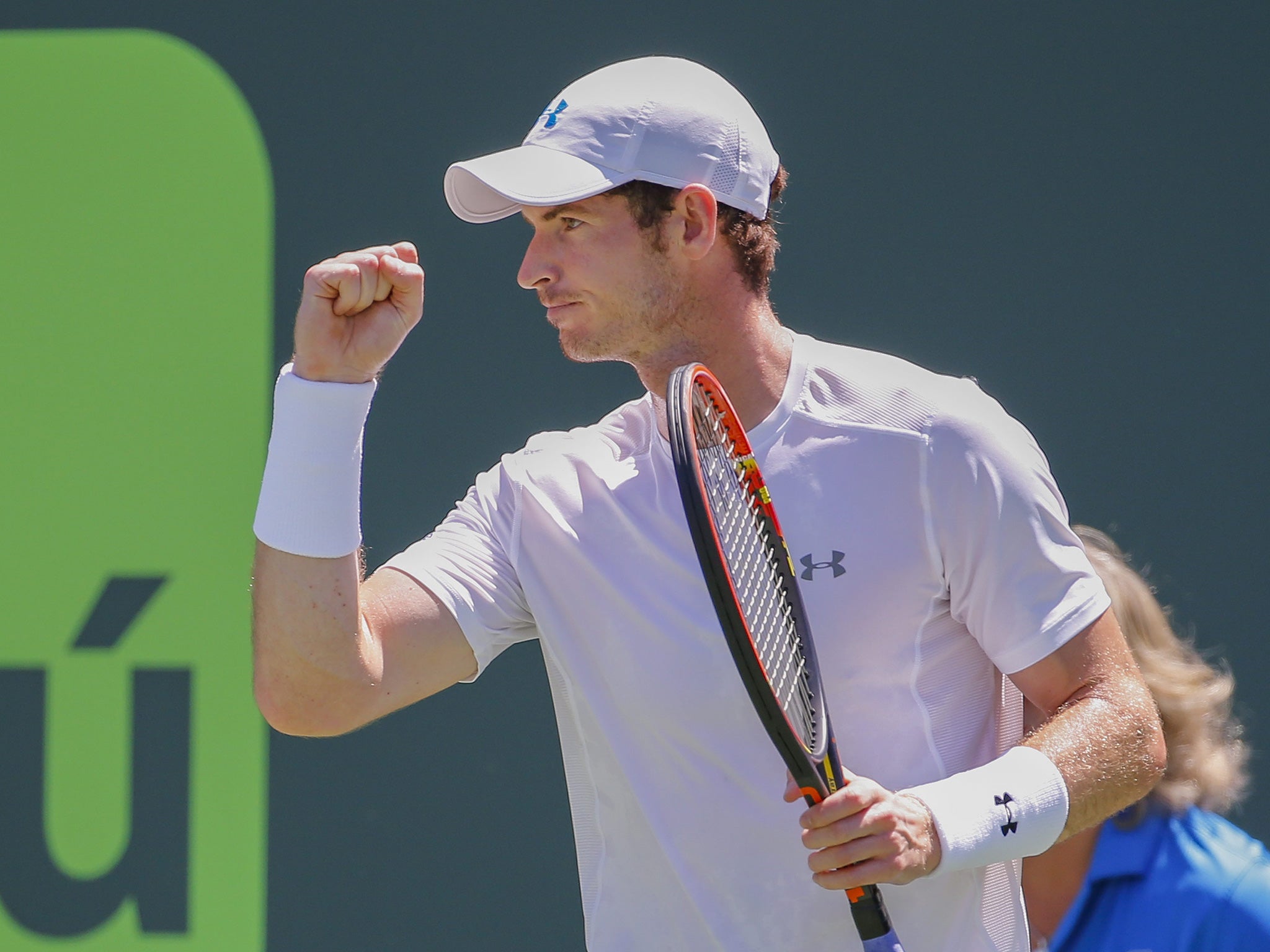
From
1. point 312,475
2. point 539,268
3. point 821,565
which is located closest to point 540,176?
point 539,268

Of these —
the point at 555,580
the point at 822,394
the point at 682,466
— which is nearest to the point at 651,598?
the point at 555,580

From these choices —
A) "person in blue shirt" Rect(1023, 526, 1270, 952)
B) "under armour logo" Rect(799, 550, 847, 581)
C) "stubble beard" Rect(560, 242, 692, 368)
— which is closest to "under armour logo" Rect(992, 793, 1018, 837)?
"under armour logo" Rect(799, 550, 847, 581)

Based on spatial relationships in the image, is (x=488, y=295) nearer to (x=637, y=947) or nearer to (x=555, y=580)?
(x=555, y=580)

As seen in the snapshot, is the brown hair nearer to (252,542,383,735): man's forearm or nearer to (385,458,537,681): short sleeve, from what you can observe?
(385,458,537,681): short sleeve

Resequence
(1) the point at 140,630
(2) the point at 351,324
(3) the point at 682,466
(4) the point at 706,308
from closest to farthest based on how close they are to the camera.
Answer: (3) the point at 682,466, (2) the point at 351,324, (4) the point at 706,308, (1) the point at 140,630

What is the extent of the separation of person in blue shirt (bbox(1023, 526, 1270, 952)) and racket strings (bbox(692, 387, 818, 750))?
2.00 ft

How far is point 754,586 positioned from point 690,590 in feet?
0.59

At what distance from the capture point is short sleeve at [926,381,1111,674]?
5.24 ft

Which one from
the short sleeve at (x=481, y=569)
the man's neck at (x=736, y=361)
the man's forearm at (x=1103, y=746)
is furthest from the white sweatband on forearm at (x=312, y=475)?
the man's forearm at (x=1103, y=746)

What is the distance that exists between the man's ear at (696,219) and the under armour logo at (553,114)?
0.17 meters

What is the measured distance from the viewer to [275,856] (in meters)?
2.85

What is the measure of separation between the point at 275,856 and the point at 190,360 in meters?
0.90

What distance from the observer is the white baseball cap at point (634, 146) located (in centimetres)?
175

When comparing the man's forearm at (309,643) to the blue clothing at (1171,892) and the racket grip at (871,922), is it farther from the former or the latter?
the blue clothing at (1171,892)
